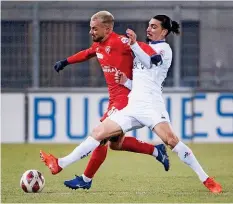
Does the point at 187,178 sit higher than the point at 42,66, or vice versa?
the point at 42,66

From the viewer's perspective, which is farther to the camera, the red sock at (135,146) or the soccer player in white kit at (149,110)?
the red sock at (135,146)

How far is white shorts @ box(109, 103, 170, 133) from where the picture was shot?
10.7m

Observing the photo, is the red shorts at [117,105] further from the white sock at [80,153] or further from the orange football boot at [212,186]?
the orange football boot at [212,186]

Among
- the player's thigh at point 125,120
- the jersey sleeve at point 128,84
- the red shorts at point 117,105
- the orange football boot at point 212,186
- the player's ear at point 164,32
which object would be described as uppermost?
the player's ear at point 164,32

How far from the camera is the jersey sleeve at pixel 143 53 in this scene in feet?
34.2

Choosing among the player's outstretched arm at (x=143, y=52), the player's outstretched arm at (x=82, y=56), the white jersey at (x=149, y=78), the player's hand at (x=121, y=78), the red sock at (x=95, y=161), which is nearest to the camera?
the player's outstretched arm at (x=143, y=52)

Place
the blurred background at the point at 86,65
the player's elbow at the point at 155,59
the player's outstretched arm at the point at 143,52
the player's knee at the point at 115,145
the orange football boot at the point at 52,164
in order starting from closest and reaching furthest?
the player's outstretched arm at the point at 143,52, the player's elbow at the point at 155,59, the orange football boot at the point at 52,164, the player's knee at the point at 115,145, the blurred background at the point at 86,65

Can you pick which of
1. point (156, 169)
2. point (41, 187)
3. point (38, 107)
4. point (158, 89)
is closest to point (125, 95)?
point (158, 89)

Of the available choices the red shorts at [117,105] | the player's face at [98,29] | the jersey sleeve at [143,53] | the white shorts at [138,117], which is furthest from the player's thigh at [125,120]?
the player's face at [98,29]

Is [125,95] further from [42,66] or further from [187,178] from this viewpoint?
[42,66]

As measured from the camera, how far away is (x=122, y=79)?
36.0 feet

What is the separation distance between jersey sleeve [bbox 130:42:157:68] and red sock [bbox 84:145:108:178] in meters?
1.18

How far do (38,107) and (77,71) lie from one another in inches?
42.1

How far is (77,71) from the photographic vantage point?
19.4 m
